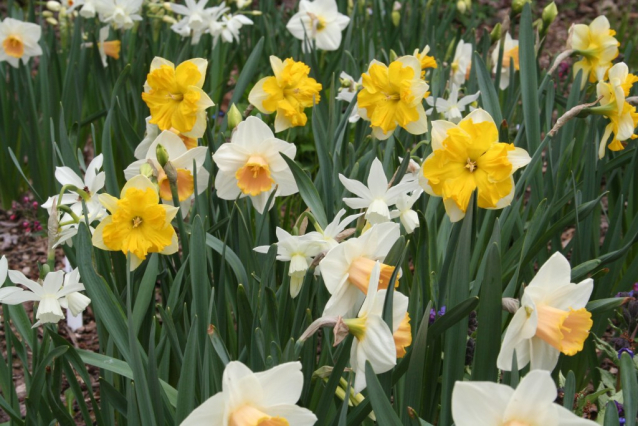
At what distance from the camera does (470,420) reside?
867 millimetres

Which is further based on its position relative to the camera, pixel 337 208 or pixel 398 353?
pixel 337 208

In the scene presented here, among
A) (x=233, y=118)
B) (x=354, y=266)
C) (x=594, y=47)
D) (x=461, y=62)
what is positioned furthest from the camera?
(x=461, y=62)

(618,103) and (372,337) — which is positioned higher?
(618,103)

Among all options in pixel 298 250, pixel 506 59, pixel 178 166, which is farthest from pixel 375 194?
pixel 506 59

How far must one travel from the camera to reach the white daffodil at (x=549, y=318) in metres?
1.05

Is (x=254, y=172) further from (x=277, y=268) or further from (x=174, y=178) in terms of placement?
(x=277, y=268)

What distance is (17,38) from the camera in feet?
8.98

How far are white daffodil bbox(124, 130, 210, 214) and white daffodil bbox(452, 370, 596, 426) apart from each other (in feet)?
2.63

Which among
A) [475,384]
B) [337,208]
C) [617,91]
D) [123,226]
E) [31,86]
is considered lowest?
[31,86]

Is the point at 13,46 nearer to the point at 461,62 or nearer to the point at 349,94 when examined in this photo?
the point at 349,94

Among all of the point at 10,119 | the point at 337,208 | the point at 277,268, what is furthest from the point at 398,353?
the point at 10,119

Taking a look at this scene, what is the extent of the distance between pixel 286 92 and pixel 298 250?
56cm

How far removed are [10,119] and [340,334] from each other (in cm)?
230

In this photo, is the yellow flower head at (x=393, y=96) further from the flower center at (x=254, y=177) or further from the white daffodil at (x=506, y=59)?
the white daffodil at (x=506, y=59)
